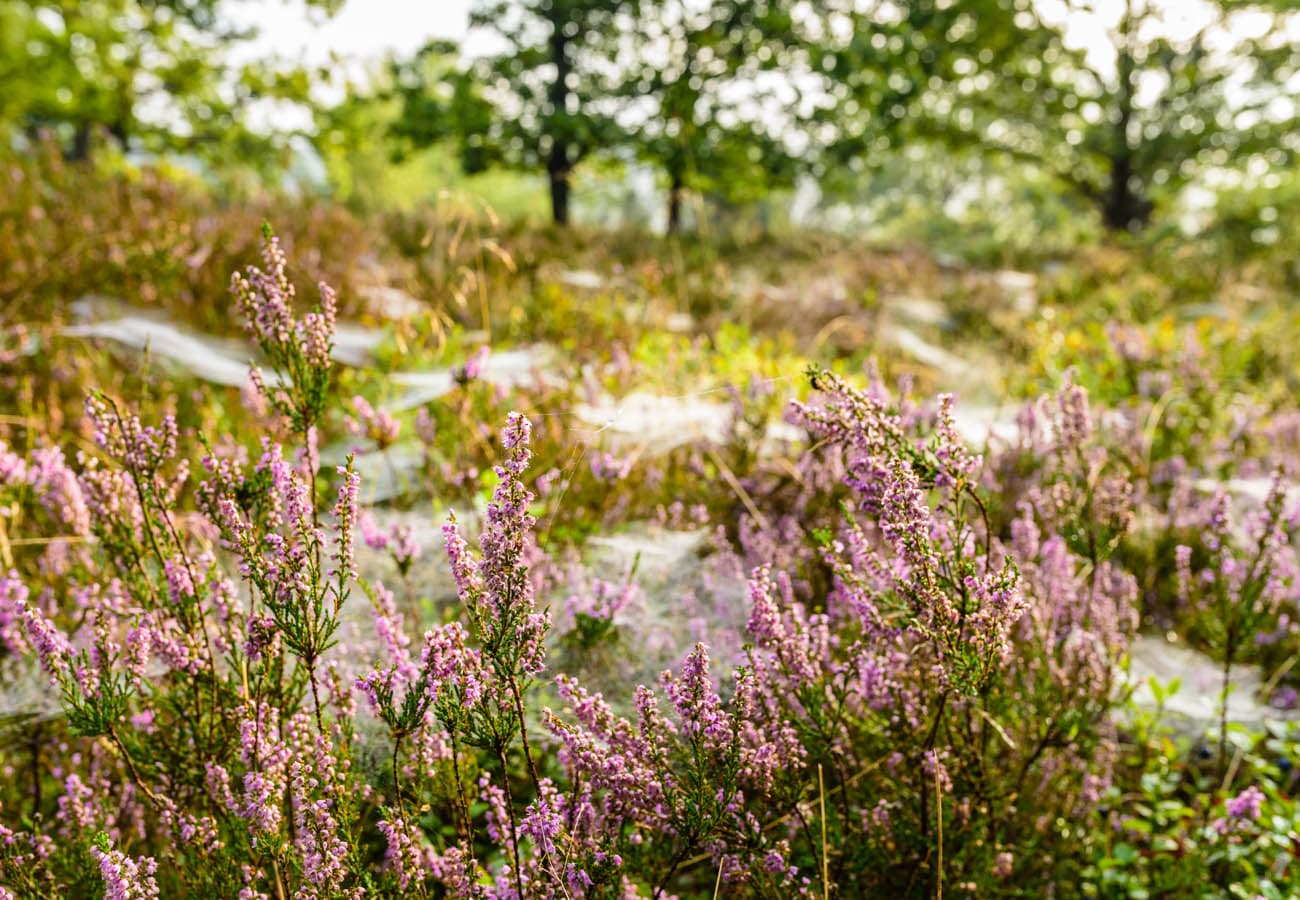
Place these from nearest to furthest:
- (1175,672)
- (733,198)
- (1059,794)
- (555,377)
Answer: (1059,794)
(1175,672)
(555,377)
(733,198)

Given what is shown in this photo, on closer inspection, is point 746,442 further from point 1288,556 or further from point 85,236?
point 85,236

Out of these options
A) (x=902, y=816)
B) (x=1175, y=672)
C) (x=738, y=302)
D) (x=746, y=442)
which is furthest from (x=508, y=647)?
(x=738, y=302)

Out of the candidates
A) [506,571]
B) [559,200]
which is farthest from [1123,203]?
[506,571]

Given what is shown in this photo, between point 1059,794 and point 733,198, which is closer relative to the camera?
point 1059,794

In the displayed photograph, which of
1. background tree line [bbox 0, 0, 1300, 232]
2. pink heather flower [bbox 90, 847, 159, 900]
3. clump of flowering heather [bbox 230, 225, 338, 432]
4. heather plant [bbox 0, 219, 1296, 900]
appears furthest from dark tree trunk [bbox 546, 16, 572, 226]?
pink heather flower [bbox 90, 847, 159, 900]

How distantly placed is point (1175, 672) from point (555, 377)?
3.17 m

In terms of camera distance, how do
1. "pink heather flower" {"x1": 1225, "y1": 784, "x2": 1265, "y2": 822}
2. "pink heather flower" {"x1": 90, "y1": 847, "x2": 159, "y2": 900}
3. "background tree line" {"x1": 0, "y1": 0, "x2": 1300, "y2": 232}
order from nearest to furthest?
"pink heather flower" {"x1": 90, "y1": 847, "x2": 159, "y2": 900} → "pink heather flower" {"x1": 1225, "y1": 784, "x2": 1265, "y2": 822} → "background tree line" {"x1": 0, "y1": 0, "x2": 1300, "y2": 232}

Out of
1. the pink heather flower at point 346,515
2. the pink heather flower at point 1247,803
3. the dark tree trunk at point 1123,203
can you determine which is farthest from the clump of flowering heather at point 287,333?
the dark tree trunk at point 1123,203

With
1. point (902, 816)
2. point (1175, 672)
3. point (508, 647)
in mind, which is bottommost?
point (1175, 672)

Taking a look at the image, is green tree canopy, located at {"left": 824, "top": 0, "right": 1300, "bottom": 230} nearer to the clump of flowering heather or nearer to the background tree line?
the background tree line

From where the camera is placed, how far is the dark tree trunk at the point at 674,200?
12.5 meters

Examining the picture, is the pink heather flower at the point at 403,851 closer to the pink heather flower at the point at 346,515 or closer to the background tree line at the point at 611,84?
the pink heather flower at the point at 346,515

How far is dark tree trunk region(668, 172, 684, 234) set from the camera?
41.0ft

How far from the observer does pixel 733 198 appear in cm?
1420
